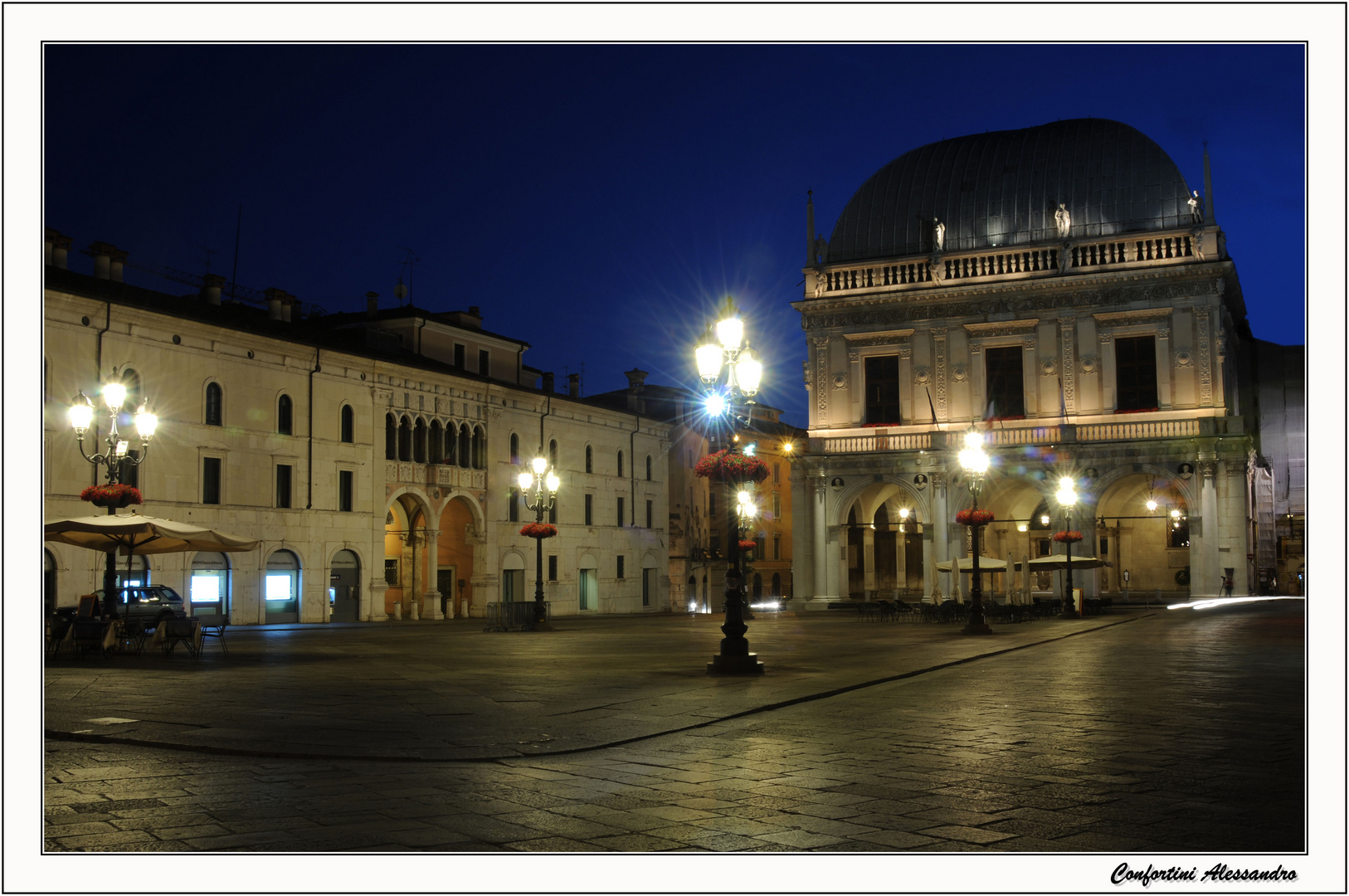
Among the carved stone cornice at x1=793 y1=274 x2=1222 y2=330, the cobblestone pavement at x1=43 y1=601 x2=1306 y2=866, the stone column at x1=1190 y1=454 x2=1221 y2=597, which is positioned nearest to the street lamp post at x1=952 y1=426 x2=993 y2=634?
the cobblestone pavement at x1=43 y1=601 x2=1306 y2=866

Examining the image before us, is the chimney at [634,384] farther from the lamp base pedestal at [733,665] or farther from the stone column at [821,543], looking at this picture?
the lamp base pedestal at [733,665]

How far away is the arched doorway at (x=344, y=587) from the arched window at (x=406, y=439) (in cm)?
472

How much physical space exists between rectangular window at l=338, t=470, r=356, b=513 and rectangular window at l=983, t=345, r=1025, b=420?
2614cm

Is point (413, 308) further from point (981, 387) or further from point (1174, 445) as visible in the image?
point (1174, 445)

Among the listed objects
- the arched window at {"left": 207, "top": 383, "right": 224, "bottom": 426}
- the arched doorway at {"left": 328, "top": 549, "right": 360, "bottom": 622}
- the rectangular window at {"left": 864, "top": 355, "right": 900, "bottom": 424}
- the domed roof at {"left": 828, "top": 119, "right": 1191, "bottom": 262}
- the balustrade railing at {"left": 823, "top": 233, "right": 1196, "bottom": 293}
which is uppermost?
the domed roof at {"left": 828, "top": 119, "right": 1191, "bottom": 262}

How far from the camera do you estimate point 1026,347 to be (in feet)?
173

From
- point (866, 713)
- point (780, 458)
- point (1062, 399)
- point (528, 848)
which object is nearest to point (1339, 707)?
point (528, 848)

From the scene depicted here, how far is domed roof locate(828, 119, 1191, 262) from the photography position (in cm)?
5266

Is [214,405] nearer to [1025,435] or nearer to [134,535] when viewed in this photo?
[134,535]

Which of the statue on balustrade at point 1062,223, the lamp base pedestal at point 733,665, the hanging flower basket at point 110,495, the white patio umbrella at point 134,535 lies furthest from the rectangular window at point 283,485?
the statue on balustrade at point 1062,223

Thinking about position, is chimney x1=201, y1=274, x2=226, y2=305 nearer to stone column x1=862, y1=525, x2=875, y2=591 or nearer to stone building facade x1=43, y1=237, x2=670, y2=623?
stone building facade x1=43, y1=237, x2=670, y2=623

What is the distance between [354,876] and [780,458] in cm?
7905

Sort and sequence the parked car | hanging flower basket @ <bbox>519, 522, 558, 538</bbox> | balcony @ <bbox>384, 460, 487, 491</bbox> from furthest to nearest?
balcony @ <bbox>384, 460, 487, 491</bbox>, hanging flower basket @ <bbox>519, 522, 558, 538</bbox>, the parked car

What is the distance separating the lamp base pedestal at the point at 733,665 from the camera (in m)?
18.1
